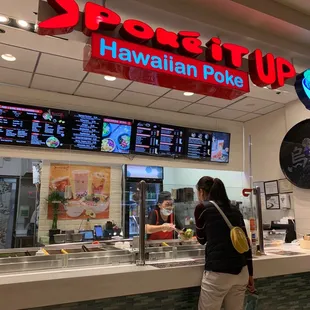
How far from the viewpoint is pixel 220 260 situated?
229cm

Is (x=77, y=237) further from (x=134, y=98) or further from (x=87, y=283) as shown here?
(x=134, y=98)

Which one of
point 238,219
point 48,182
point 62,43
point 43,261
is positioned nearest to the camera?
point 43,261

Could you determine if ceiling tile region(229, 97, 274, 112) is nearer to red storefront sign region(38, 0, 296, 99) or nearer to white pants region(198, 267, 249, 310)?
red storefront sign region(38, 0, 296, 99)

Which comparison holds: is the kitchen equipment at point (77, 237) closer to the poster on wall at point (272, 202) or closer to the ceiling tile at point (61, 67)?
the ceiling tile at point (61, 67)

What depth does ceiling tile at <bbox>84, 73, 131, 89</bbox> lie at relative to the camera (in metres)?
4.44

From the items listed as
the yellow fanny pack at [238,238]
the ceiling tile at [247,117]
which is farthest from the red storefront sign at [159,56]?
the ceiling tile at [247,117]

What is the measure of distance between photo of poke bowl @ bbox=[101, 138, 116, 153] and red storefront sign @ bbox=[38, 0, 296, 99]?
2226 millimetres

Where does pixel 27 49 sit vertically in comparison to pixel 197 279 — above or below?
above

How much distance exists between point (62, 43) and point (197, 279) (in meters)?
2.75

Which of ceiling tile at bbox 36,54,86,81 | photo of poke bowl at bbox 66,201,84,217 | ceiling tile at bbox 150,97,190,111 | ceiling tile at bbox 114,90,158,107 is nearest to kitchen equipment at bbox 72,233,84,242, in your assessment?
photo of poke bowl at bbox 66,201,84,217

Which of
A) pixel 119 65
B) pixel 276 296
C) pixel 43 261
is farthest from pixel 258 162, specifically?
pixel 43 261

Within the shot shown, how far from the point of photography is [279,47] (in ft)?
12.5

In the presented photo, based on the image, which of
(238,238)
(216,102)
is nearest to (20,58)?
(216,102)

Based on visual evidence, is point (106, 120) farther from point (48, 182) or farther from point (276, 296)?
point (276, 296)
